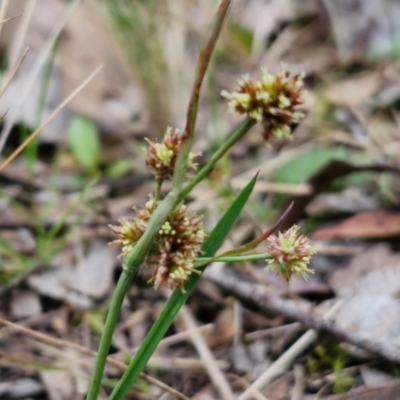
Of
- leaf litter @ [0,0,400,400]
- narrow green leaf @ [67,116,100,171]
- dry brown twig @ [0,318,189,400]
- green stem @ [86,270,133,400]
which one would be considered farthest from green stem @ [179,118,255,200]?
narrow green leaf @ [67,116,100,171]

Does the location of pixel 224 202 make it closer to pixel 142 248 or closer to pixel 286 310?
pixel 286 310

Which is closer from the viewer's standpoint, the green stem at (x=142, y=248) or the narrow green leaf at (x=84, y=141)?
the green stem at (x=142, y=248)

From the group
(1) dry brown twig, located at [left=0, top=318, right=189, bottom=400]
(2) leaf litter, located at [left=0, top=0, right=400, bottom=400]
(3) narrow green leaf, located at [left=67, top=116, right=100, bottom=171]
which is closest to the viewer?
(1) dry brown twig, located at [left=0, top=318, right=189, bottom=400]

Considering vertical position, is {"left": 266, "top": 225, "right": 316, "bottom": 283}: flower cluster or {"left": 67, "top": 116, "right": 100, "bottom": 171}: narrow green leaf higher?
{"left": 67, "top": 116, "right": 100, "bottom": 171}: narrow green leaf

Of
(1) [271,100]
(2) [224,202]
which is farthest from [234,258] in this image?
(2) [224,202]

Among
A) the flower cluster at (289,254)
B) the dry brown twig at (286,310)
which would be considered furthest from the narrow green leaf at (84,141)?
the flower cluster at (289,254)

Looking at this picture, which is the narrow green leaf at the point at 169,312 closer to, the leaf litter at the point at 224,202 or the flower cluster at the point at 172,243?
the flower cluster at the point at 172,243

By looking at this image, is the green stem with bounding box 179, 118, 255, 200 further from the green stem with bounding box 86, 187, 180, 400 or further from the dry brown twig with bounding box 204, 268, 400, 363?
the dry brown twig with bounding box 204, 268, 400, 363
